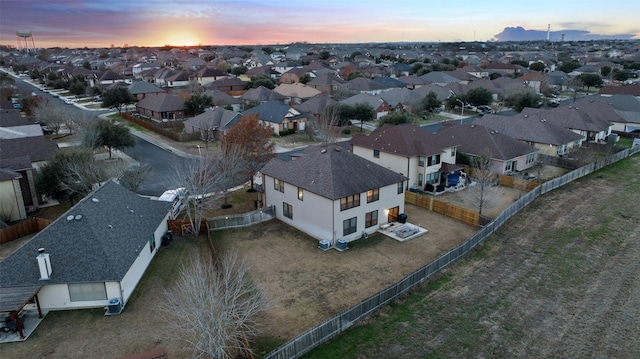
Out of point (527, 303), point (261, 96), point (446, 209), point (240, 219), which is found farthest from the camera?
point (261, 96)

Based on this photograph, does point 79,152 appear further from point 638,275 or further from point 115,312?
point 638,275

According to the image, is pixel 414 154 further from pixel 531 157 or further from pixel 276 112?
pixel 276 112

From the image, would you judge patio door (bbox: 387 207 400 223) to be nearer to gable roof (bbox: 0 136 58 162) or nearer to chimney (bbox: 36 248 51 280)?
chimney (bbox: 36 248 51 280)

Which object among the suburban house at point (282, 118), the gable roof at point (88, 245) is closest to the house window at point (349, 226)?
the gable roof at point (88, 245)

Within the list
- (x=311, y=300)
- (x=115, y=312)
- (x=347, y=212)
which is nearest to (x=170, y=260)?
(x=115, y=312)

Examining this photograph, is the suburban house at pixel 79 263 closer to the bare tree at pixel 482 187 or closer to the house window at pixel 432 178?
the bare tree at pixel 482 187

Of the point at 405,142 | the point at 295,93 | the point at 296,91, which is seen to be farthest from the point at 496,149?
the point at 296,91

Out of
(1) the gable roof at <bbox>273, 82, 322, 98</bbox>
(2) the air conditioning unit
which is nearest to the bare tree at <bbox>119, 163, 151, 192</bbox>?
(2) the air conditioning unit
